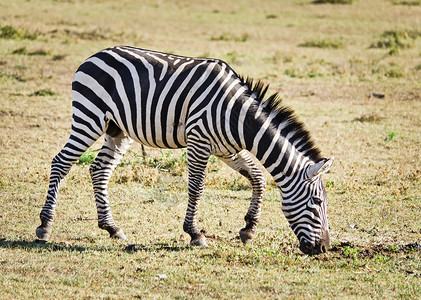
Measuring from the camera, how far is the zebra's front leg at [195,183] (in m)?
7.07

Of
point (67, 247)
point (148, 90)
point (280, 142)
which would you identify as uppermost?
point (148, 90)

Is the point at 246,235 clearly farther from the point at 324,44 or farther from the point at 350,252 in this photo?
the point at 324,44

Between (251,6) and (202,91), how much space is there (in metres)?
29.6

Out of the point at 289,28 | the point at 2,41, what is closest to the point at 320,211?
the point at 2,41

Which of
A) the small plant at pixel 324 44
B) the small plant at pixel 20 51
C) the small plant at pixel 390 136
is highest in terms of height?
the small plant at pixel 324 44

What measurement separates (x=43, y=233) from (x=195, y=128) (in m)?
2.23

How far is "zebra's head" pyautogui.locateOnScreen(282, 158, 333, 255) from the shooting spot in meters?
6.57

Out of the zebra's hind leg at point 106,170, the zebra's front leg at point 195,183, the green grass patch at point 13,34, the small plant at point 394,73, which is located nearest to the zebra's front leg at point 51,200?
the zebra's hind leg at point 106,170

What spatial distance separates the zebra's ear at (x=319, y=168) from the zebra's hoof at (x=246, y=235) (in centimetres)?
131

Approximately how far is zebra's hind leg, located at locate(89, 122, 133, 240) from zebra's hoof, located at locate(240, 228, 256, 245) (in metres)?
1.46

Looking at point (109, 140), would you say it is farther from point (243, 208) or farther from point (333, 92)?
point (333, 92)

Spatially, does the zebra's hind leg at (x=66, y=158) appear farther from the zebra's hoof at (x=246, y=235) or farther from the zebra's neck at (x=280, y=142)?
the zebra's hoof at (x=246, y=235)

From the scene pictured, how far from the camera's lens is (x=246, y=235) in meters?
7.46

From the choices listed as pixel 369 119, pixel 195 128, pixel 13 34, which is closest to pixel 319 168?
pixel 195 128
